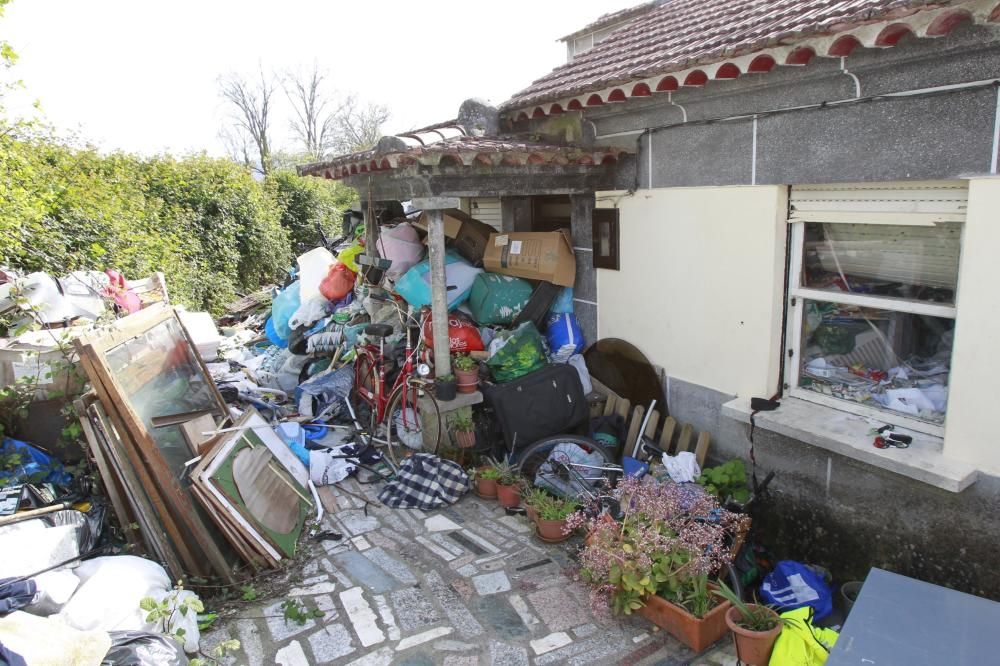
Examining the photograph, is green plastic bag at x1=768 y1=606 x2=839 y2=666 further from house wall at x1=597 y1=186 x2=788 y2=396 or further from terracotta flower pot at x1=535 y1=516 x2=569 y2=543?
house wall at x1=597 y1=186 x2=788 y2=396

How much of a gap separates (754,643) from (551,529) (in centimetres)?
183

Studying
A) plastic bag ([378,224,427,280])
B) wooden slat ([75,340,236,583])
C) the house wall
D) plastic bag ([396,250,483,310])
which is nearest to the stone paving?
wooden slat ([75,340,236,583])

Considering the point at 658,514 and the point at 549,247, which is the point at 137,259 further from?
the point at 658,514

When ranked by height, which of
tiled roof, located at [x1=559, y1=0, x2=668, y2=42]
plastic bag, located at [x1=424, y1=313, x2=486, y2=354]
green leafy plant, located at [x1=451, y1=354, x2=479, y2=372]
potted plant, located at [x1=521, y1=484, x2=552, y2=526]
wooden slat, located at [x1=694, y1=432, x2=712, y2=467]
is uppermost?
tiled roof, located at [x1=559, y1=0, x2=668, y2=42]

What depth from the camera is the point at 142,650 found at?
3.18 m

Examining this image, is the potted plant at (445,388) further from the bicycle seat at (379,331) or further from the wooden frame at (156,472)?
the wooden frame at (156,472)

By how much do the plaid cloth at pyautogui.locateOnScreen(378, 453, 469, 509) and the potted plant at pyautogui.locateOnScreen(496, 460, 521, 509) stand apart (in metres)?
0.38

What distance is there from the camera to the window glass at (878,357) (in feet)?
13.7

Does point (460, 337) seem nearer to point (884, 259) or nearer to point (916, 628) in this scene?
point (884, 259)

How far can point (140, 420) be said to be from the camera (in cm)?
435

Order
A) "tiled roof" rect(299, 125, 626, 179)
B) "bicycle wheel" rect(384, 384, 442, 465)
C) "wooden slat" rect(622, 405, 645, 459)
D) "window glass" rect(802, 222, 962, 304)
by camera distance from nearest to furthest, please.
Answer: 1. "window glass" rect(802, 222, 962, 304)
2. "tiled roof" rect(299, 125, 626, 179)
3. "wooden slat" rect(622, 405, 645, 459)
4. "bicycle wheel" rect(384, 384, 442, 465)

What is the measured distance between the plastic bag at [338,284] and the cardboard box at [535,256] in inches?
141

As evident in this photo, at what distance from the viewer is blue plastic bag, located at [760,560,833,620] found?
418 cm

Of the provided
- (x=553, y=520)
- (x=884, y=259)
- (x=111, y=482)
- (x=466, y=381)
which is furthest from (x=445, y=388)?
(x=884, y=259)
